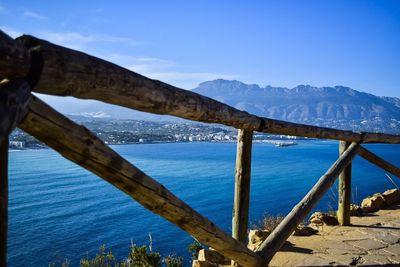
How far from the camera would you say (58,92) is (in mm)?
1303

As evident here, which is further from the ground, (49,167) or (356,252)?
(356,252)

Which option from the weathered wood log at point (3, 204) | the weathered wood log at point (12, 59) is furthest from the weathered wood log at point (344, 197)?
the weathered wood log at point (12, 59)

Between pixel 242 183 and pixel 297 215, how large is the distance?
69cm

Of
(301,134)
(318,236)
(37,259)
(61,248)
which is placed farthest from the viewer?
(61,248)

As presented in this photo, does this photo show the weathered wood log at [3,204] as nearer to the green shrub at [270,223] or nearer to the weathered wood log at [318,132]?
the weathered wood log at [318,132]

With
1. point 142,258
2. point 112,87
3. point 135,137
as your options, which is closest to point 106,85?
point 112,87

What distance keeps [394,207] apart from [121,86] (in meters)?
5.33

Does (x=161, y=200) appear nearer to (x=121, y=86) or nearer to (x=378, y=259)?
(x=121, y=86)

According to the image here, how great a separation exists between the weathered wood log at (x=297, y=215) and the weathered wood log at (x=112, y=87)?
1.06 m

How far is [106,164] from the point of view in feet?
5.05

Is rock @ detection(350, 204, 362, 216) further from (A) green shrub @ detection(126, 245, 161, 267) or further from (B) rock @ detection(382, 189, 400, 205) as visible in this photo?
(A) green shrub @ detection(126, 245, 161, 267)

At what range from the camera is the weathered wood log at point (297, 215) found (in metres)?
2.80

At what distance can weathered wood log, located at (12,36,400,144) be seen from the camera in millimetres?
1222

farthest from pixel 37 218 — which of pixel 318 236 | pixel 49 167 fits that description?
pixel 318 236
